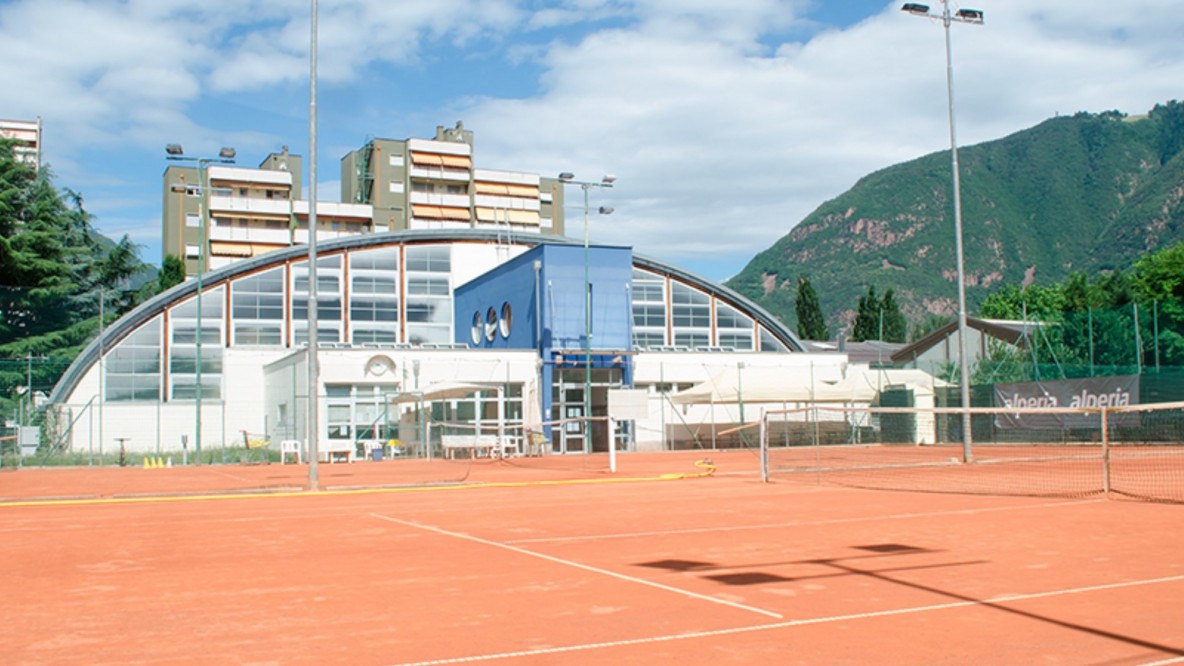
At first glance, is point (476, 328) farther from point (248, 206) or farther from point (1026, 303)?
point (1026, 303)

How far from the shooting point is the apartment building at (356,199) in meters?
91.9

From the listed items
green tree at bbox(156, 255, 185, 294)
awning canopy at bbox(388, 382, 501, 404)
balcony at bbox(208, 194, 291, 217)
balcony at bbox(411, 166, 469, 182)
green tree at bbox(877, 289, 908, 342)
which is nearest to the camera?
awning canopy at bbox(388, 382, 501, 404)

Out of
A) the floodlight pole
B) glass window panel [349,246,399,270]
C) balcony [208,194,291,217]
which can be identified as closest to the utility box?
the floodlight pole

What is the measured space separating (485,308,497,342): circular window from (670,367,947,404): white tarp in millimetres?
10841

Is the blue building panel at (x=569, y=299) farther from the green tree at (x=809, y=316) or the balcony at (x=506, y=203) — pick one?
the balcony at (x=506, y=203)

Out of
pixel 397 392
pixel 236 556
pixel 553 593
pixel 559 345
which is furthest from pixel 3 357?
pixel 553 593

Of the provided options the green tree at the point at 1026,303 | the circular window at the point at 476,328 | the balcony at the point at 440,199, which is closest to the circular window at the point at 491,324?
the circular window at the point at 476,328

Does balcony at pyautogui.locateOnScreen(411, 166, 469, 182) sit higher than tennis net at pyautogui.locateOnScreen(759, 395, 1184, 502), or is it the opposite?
balcony at pyautogui.locateOnScreen(411, 166, 469, 182)

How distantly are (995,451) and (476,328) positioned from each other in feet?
86.2

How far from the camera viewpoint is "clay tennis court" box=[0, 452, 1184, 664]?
243 inches

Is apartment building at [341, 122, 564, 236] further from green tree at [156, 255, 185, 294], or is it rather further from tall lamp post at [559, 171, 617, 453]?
tall lamp post at [559, 171, 617, 453]

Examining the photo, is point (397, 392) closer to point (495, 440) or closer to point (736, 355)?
point (495, 440)

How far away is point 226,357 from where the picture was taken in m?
45.1

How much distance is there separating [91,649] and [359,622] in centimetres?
162
